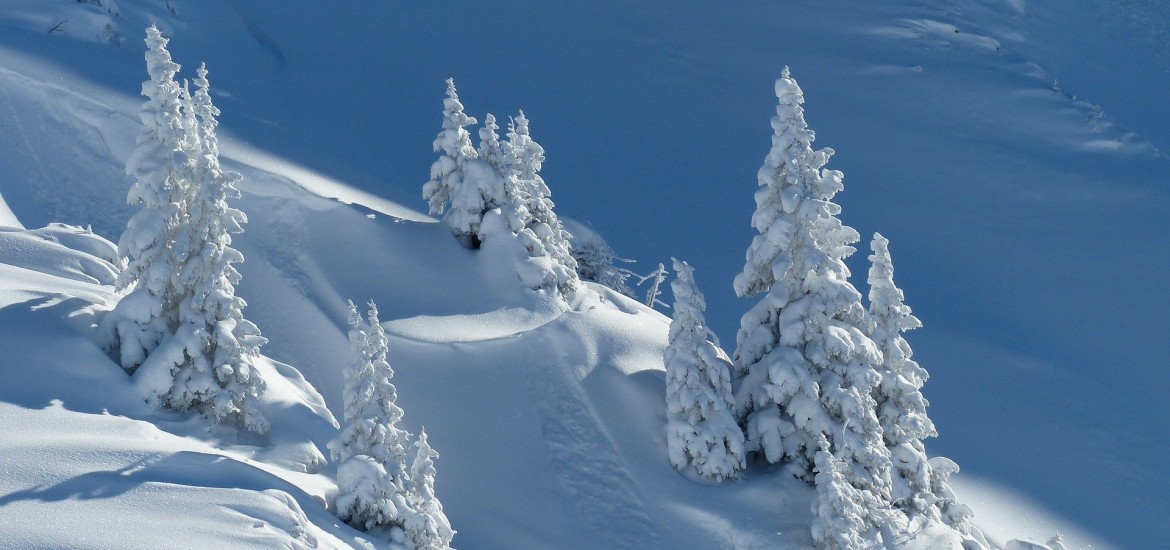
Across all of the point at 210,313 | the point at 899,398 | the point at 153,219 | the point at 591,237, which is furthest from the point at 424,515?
the point at 591,237

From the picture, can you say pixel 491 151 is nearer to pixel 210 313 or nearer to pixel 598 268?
pixel 598 268

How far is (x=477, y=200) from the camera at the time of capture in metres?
28.0

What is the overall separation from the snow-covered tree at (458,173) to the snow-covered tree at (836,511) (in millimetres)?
10306

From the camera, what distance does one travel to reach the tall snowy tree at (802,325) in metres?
23.9

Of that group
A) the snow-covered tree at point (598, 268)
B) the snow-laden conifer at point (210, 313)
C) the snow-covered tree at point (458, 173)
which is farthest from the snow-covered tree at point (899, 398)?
the snow-laden conifer at point (210, 313)

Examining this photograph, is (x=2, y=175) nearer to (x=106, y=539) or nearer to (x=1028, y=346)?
(x=106, y=539)

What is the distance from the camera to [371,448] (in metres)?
18.8

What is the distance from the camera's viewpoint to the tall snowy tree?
23859mm

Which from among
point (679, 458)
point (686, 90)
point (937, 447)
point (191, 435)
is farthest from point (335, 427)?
point (686, 90)

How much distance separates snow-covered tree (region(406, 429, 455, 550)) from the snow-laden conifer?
12.0 ft

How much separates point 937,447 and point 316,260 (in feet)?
55.0

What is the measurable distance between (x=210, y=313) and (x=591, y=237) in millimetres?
16630

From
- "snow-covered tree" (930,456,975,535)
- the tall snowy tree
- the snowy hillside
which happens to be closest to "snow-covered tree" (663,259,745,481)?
the snowy hillside

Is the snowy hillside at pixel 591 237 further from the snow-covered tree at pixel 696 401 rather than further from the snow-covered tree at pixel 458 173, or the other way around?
the snow-covered tree at pixel 458 173
